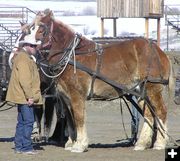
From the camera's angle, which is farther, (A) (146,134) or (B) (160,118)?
(A) (146,134)

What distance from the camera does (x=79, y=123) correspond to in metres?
12.3

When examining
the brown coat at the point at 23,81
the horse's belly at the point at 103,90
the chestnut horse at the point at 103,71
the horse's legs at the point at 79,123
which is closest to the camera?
the brown coat at the point at 23,81

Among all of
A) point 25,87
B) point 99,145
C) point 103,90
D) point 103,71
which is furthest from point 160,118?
point 25,87

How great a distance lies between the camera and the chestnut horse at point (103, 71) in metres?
12.3

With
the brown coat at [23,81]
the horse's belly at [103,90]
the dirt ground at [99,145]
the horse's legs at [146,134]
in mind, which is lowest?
the dirt ground at [99,145]

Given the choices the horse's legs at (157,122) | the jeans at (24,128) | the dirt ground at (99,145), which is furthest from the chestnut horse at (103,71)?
the jeans at (24,128)

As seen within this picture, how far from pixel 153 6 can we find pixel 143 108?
3595 cm

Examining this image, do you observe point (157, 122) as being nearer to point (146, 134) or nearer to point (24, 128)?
point (146, 134)

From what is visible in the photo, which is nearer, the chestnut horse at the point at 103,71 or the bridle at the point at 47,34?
the chestnut horse at the point at 103,71

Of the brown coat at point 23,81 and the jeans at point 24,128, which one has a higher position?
the brown coat at point 23,81

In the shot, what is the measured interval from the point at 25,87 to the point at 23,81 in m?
0.11

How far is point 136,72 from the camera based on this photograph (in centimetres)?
1256

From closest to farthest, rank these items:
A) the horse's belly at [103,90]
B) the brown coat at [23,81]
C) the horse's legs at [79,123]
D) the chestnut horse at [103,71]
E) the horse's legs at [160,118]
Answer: the brown coat at [23,81] < the horse's legs at [79,123] < the chestnut horse at [103,71] < the horse's belly at [103,90] < the horse's legs at [160,118]

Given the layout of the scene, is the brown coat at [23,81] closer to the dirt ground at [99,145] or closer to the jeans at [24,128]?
the jeans at [24,128]
